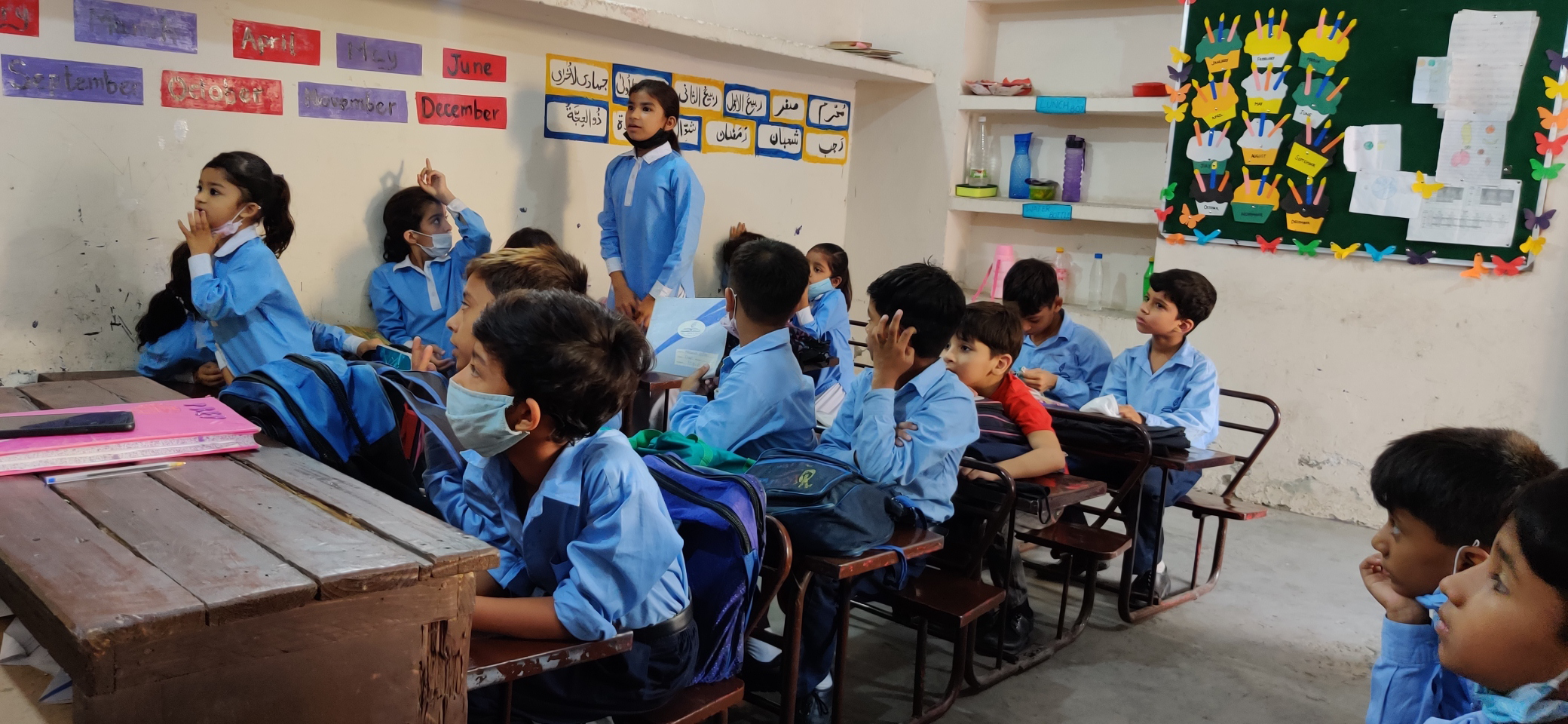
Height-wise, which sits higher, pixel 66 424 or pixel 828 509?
pixel 66 424

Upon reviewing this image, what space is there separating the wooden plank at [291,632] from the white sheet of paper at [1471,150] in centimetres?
436

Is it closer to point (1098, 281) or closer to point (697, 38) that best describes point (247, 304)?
point (697, 38)

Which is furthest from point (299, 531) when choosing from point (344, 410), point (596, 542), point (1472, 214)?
point (1472, 214)

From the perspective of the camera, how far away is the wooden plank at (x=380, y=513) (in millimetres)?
1251

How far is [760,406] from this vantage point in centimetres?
229

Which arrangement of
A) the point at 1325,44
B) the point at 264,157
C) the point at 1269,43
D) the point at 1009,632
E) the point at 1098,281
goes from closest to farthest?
the point at 1009,632 → the point at 264,157 → the point at 1325,44 → the point at 1269,43 → the point at 1098,281

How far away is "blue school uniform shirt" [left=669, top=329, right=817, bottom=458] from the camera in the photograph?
228cm

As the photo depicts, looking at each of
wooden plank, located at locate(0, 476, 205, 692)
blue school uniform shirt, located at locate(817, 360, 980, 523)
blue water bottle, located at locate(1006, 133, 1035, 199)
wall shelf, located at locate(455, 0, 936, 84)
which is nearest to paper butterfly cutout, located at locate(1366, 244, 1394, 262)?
blue water bottle, located at locate(1006, 133, 1035, 199)

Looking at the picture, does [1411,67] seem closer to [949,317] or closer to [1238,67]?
[1238,67]

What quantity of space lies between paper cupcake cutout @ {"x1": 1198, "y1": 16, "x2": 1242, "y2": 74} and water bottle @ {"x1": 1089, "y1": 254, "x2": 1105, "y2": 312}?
46.0 inches

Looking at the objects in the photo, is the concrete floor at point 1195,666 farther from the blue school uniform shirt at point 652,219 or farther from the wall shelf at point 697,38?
the wall shelf at point 697,38

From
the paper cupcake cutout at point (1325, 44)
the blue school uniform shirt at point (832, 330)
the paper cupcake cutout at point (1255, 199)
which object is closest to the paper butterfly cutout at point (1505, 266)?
the paper cupcake cutout at point (1255, 199)

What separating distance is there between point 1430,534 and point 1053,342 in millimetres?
→ 2480

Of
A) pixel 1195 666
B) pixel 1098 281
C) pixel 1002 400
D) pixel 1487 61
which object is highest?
pixel 1487 61
